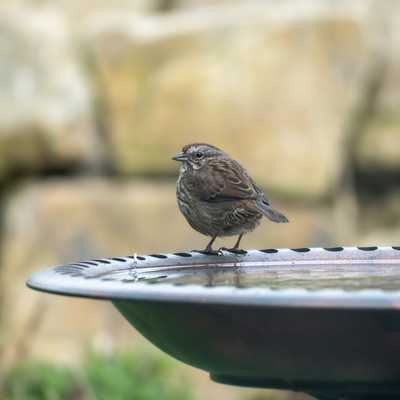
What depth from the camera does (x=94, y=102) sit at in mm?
8984

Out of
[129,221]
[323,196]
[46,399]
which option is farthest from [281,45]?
[46,399]

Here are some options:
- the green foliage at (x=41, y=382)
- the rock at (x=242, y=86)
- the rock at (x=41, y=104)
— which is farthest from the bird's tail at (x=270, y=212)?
the rock at (x=41, y=104)

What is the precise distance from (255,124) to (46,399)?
2.89m

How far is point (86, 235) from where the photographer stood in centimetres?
849

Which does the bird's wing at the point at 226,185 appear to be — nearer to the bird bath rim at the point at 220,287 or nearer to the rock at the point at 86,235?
the bird bath rim at the point at 220,287

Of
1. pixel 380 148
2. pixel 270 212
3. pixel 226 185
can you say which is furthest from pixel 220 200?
pixel 380 148

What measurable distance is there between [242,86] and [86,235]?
158cm

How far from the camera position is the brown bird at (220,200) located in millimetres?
5453

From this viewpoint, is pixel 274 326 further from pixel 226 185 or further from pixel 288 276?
pixel 226 185

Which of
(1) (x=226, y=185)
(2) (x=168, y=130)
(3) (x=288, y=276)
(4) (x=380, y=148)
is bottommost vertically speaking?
(3) (x=288, y=276)

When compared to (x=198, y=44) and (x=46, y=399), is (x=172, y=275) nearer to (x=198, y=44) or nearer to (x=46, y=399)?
(x=46, y=399)

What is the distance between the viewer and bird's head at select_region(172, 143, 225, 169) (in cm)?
568

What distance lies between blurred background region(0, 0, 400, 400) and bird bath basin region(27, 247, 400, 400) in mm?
4851

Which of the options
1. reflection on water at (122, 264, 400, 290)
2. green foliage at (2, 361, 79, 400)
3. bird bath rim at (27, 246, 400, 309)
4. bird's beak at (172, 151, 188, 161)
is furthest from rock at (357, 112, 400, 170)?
reflection on water at (122, 264, 400, 290)
